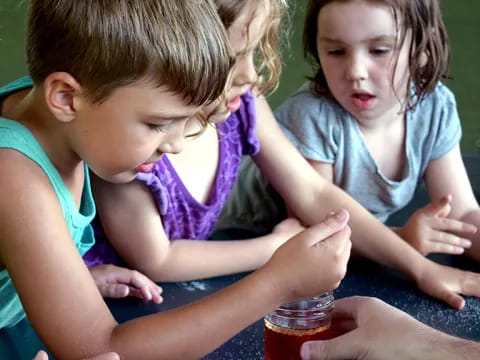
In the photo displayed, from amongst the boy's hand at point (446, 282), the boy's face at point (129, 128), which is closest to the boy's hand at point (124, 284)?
the boy's face at point (129, 128)

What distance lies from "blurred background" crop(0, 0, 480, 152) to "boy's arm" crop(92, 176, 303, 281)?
1.21 meters

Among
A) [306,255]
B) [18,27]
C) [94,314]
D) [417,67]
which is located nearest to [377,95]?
[417,67]

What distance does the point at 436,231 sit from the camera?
1.07 meters

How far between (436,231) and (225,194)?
1.03 ft

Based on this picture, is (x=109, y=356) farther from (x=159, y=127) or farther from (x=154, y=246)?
(x=154, y=246)

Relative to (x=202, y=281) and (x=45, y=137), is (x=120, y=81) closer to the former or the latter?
(x=45, y=137)

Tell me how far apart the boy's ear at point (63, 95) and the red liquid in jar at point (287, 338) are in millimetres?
296

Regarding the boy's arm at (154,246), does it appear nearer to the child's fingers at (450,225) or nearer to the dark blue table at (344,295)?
the dark blue table at (344,295)

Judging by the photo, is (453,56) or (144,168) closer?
(144,168)

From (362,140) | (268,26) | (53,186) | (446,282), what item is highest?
(268,26)

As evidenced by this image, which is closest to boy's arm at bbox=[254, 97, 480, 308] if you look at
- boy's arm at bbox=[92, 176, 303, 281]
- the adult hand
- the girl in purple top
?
the girl in purple top

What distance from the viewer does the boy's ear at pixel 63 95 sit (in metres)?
0.68

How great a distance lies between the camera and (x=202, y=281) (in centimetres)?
100

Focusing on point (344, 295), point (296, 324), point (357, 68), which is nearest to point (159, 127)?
point (296, 324)
